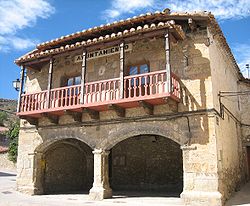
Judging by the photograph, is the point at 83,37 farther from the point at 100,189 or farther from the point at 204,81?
the point at 100,189

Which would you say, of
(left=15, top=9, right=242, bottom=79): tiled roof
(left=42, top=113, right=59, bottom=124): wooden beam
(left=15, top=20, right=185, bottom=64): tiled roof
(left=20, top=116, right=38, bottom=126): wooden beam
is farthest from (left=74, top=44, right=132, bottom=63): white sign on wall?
(left=20, top=116, right=38, bottom=126): wooden beam

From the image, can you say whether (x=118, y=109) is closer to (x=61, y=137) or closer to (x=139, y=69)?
(x=139, y=69)

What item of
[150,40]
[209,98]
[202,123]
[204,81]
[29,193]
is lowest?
[29,193]

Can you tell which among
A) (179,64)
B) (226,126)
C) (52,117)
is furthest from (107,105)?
(226,126)

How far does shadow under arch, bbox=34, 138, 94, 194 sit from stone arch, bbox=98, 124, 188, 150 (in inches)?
59.3

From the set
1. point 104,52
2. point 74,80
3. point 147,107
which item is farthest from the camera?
point 74,80

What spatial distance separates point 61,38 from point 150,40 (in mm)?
3471

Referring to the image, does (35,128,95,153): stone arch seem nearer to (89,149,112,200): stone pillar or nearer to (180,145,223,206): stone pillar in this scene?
(89,149,112,200): stone pillar

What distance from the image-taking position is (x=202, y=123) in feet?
28.6

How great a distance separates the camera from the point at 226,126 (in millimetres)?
10484

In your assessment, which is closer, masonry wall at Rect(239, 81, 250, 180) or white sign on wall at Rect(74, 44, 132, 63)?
white sign on wall at Rect(74, 44, 132, 63)

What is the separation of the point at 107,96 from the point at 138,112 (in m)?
1.27

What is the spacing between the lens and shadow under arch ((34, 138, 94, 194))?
457 inches

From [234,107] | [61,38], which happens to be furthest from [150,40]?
[234,107]
